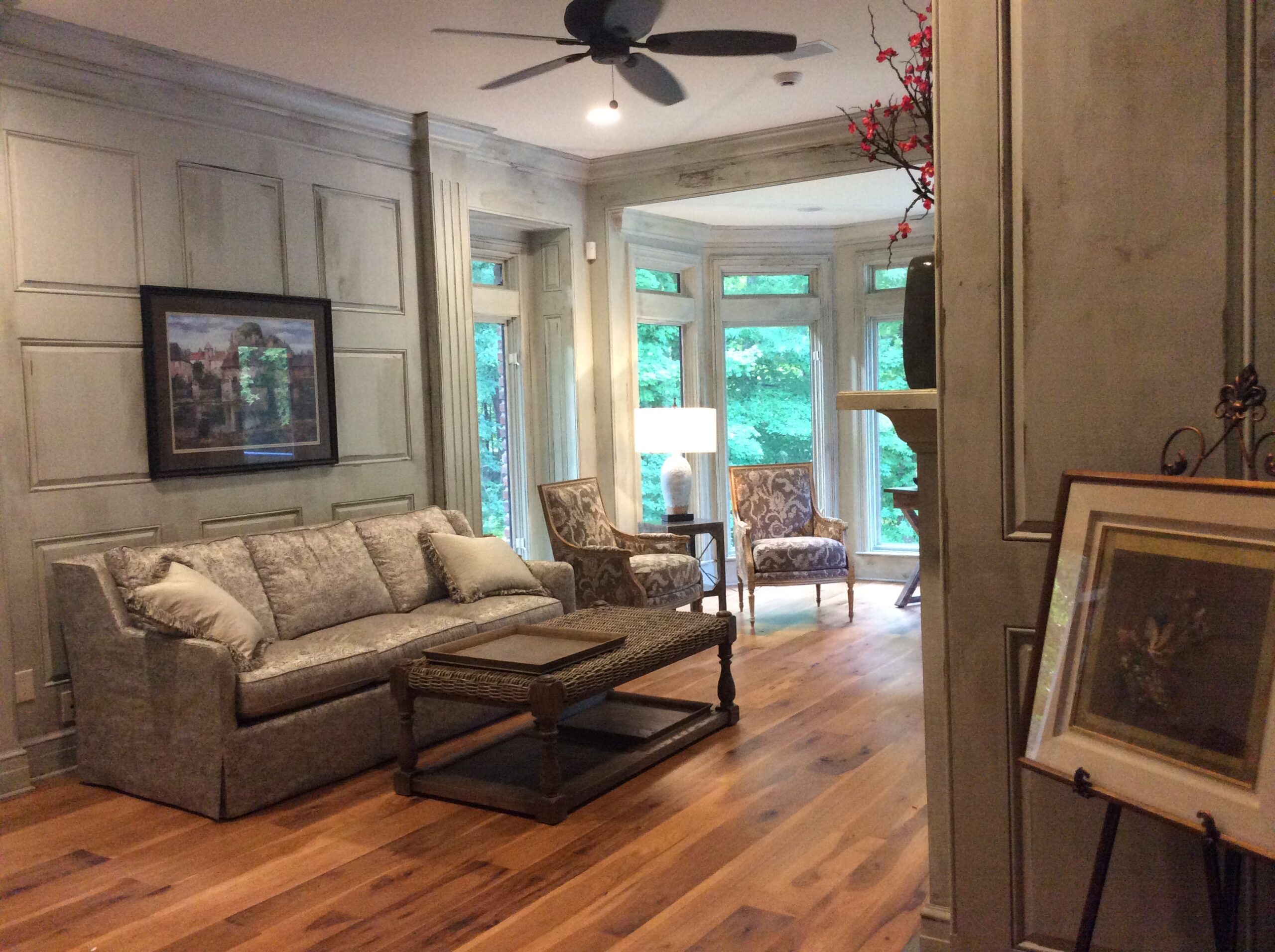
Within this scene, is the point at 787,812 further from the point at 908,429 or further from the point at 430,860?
the point at 908,429

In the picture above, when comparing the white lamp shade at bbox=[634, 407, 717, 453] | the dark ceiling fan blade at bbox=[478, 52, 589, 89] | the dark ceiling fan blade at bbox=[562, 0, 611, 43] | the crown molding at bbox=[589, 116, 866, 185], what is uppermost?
the crown molding at bbox=[589, 116, 866, 185]

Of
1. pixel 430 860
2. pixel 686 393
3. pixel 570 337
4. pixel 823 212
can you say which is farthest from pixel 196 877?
pixel 823 212

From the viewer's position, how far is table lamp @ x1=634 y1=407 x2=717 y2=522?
6387 millimetres

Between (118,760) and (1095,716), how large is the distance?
339 centimetres

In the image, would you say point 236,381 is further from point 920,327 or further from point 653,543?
point 920,327

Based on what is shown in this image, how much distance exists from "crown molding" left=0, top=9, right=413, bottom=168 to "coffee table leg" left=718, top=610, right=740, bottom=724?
2.93 meters

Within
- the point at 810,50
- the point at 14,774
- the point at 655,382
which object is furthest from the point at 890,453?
the point at 14,774

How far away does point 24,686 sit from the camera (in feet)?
12.7

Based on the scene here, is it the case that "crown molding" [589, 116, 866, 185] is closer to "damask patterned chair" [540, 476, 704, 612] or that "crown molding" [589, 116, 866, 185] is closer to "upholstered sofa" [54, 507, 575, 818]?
"damask patterned chair" [540, 476, 704, 612]

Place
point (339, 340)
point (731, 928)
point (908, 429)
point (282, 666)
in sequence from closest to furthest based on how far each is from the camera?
point (908, 429) → point (731, 928) → point (282, 666) → point (339, 340)

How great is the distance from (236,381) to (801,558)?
3.34m

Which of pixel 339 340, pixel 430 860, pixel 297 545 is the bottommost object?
pixel 430 860

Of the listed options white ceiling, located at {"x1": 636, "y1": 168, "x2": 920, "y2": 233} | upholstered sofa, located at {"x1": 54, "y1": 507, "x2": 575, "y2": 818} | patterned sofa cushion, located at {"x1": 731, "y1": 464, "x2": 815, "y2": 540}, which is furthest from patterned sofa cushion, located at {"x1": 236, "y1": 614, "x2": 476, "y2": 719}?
white ceiling, located at {"x1": 636, "y1": 168, "x2": 920, "y2": 233}

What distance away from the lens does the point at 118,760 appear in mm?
3771
